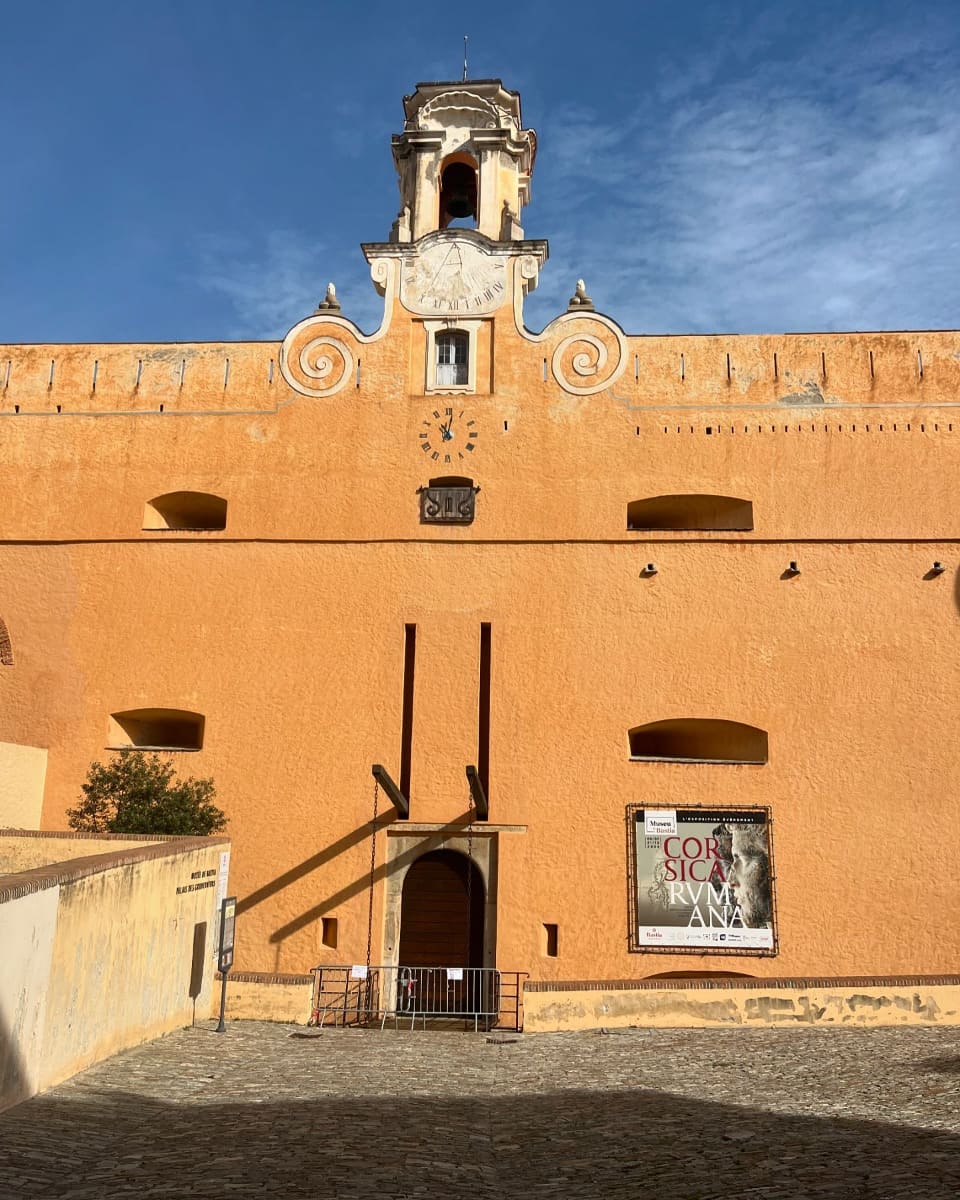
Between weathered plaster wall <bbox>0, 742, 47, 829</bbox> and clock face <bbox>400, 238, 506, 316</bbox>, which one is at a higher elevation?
clock face <bbox>400, 238, 506, 316</bbox>

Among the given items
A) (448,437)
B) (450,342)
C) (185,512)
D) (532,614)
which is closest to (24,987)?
(532,614)

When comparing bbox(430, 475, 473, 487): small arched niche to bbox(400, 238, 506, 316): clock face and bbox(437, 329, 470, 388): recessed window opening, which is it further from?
bbox(400, 238, 506, 316): clock face

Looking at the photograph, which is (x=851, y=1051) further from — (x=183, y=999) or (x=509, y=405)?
(x=509, y=405)

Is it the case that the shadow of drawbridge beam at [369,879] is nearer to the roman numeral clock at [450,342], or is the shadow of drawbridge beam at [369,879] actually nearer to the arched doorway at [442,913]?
the arched doorway at [442,913]

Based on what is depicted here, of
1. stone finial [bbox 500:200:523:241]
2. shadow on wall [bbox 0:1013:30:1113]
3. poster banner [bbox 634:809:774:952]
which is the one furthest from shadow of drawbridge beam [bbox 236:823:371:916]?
stone finial [bbox 500:200:523:241]

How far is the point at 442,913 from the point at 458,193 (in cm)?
1077

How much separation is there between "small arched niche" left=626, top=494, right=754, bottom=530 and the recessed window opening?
295cm

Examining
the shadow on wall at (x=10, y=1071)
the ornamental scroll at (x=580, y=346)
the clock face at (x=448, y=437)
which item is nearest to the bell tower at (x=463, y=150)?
the ornamental scroll at (x=580, y=346)

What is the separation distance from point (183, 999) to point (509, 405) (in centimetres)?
846

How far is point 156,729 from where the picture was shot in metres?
14.9

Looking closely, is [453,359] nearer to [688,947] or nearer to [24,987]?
[688,947]

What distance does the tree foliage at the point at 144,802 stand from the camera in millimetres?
12484

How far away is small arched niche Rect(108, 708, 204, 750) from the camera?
45.5 ft

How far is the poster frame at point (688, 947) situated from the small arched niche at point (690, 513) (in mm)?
3634
